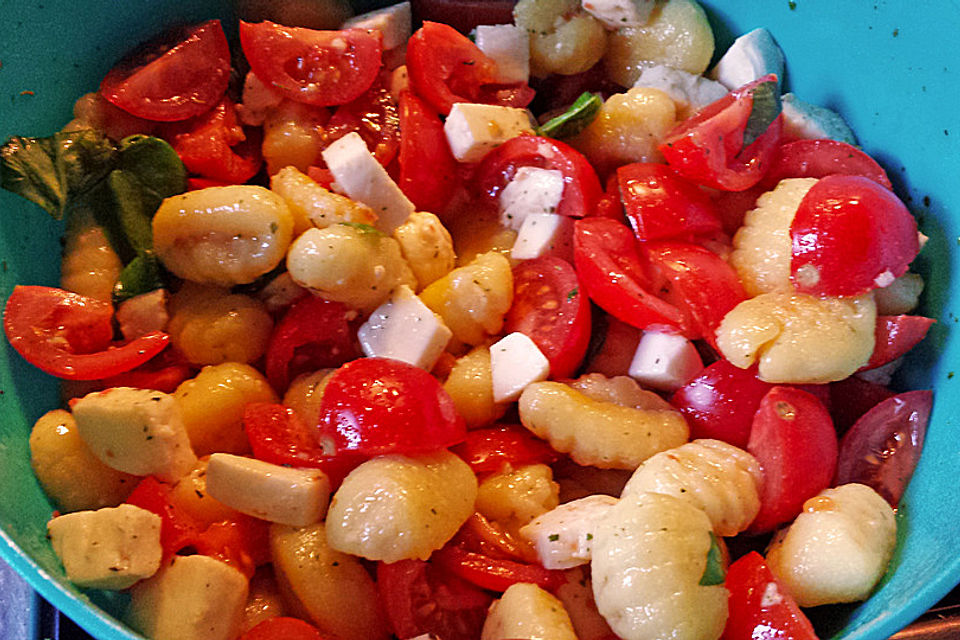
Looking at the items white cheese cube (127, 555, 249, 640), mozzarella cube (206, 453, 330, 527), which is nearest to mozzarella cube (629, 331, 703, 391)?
mozzarella cube (206, 453, 330, 527)

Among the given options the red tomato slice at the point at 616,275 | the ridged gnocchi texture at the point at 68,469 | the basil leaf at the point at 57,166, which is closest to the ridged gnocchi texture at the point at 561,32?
the red tomato slice at the point at 616,275

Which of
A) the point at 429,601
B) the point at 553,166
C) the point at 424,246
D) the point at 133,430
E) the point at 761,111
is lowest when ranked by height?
the point at 429,601

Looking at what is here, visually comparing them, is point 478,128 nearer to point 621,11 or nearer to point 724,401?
point 621,11

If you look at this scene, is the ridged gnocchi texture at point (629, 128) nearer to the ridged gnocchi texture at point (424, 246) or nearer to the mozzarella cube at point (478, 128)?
the mozzarella cube at point (478, 128)

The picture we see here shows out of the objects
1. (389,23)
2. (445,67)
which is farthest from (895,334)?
(389,23)

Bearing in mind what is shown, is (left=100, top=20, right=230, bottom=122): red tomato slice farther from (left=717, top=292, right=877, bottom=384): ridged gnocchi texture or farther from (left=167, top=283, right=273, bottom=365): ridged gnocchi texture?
(left=717, top=292, right=877, bottom=384): ridged gnocchi texture

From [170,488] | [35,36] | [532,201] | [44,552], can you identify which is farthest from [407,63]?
[44,552]

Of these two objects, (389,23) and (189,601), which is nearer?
(189,601)
